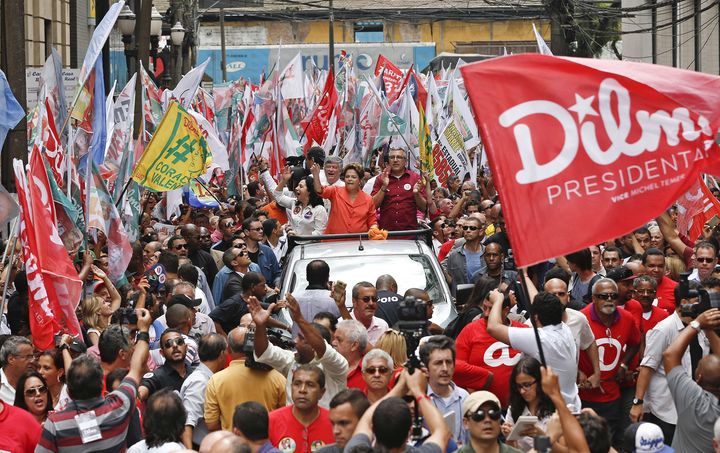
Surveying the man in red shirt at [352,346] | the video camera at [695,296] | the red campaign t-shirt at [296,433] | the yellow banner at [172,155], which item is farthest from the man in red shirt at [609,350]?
the yellow banner at [172,155]

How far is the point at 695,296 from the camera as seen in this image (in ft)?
30.3

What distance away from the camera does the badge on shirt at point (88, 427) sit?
7.30m

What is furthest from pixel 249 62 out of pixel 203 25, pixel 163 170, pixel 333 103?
pixel 163 170

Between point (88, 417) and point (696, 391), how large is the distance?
3207 millimetres

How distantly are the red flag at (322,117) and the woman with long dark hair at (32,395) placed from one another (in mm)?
17901

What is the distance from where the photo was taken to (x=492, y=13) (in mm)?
76625

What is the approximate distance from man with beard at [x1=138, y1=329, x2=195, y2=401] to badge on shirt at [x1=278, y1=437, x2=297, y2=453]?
1618 mm

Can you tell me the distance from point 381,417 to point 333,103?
64.9 feet

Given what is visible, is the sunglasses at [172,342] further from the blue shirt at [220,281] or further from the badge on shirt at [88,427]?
the blue shirt at [220,281]

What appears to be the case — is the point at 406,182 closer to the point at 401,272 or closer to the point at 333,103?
the point at 401,272

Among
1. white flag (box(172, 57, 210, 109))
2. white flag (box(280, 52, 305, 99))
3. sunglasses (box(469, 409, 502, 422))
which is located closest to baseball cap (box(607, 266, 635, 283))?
sunglasses (box(469, 409, 502, 422))

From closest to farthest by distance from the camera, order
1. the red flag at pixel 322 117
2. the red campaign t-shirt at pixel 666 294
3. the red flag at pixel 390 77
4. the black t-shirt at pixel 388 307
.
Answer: the black t-shirt at pixel 388 307 < the red campaign t-shirt at pixel 666 294 < the red flag at pixel 322 117 < the red flag at pixel 390 77

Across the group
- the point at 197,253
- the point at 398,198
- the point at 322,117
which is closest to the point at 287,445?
the point at 197,253

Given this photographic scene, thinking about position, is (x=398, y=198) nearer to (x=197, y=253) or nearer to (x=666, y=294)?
(x=197, y=253)
